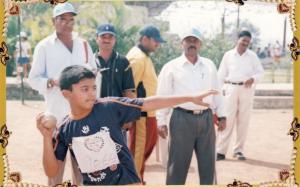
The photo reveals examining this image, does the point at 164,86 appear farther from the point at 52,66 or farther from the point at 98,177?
the point at 98,177

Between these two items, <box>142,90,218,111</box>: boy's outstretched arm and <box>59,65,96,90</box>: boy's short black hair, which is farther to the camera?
<box>59,65,96,90</box>: boy's short black hair

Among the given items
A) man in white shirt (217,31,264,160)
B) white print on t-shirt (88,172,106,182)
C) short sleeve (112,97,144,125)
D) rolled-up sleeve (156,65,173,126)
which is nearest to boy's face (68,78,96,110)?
short sleeve (112,97,144,125)

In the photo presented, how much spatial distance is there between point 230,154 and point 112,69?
2.68 m

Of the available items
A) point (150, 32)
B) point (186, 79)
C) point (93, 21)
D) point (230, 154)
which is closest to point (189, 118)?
point (186, 79)

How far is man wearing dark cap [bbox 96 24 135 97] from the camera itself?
4672 millimetres

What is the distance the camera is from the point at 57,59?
4.12m

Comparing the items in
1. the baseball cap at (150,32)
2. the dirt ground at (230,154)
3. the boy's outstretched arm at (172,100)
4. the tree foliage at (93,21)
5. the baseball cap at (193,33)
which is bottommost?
the dirt ground at (230,154)

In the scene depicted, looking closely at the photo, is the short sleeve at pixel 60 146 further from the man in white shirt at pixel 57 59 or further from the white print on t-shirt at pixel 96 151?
the man in white shirt at pixel 57 59

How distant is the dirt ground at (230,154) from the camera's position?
553 cm

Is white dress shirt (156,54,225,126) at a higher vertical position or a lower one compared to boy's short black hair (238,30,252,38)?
lower

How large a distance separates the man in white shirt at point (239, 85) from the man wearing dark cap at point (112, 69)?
207 centimetres

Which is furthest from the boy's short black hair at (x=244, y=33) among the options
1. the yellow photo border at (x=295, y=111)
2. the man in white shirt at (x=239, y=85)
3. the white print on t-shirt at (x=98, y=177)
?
the white print on t-shirt at (x=98, y=177)

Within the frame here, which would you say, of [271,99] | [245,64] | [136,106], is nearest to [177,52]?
[245,64]

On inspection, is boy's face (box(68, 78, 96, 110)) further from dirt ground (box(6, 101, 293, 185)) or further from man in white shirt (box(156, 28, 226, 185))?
dirt ground (box(6, 101, 293, 185))
